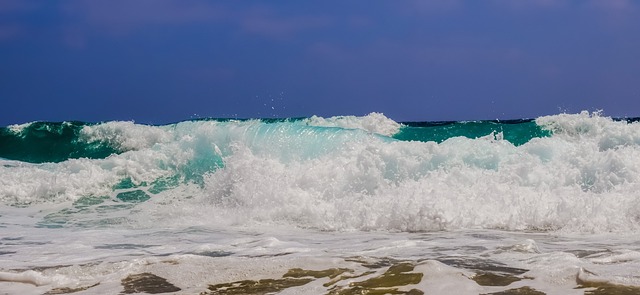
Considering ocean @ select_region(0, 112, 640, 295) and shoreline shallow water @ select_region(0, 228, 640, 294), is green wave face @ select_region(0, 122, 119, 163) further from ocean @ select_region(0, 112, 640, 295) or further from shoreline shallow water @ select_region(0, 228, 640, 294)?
shoreline shallow water @ select_region(0, 228, 640, 294)

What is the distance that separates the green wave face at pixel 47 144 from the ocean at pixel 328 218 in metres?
7.50

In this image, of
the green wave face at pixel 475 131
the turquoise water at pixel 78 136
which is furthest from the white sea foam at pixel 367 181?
the green wave face at pixel 475 131

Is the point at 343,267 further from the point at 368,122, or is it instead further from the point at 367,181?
the point at 368,122

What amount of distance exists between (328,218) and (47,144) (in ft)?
60.8

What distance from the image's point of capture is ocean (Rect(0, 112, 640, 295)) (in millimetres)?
4832

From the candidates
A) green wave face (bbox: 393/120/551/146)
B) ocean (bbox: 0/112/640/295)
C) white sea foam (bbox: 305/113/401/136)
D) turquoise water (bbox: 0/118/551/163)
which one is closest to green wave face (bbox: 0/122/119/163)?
turquoise water (bbox: 0/118/551/163)

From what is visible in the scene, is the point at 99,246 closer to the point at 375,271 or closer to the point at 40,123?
the point at 375,271

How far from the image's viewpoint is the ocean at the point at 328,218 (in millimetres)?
4832

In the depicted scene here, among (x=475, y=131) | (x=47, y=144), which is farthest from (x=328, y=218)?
(x=47, y=144)

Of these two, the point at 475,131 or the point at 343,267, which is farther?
the point at 475,131

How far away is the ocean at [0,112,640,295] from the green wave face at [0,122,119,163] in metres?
7.50

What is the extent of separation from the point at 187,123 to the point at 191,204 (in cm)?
840

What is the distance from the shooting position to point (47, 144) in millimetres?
24406

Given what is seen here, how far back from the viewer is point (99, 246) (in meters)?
6.98
